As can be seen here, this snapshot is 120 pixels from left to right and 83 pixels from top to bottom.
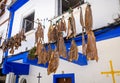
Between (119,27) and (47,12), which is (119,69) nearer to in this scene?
(119,27)

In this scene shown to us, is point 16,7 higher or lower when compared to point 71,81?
higher

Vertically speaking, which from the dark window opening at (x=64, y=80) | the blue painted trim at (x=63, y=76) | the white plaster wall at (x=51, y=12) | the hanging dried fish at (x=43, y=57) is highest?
the white plaster wall at (x=51, y=12)

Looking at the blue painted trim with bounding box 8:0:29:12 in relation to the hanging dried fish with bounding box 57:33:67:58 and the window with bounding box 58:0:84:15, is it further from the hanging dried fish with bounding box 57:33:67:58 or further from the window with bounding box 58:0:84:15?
the hanging dried fish with bounding box 57:33:67:58

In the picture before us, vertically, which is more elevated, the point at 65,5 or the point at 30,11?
the point at 30,11

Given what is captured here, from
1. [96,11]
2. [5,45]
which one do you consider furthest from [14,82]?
[96,11]

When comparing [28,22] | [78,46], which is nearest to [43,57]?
[78,46]

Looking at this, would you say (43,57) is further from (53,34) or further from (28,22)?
(28,22)

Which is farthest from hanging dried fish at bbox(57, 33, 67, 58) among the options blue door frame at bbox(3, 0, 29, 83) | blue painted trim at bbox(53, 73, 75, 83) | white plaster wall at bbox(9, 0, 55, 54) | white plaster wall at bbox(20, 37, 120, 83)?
blue door frame at bbox(3, 0, 29, 83)

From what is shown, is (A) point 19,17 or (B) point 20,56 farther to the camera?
(A) point 19,17

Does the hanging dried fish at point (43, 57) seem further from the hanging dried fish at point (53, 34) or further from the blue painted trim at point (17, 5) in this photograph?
the blue painted trim at point (17, 5)

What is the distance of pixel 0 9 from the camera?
1202 centimetres

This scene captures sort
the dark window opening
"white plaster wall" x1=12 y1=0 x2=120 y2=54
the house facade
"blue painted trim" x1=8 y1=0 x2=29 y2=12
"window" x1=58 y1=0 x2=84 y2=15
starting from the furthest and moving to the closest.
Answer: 1. "blue painted trim" x1=8 y1=0 x2=29 y2=12
2. "window" x1=58 y1=0 x2=84 y2=15
3. the dark window opening
4. "white plaster wall" x1=12 y1=0 x2=120 y2=54
5. the house facade

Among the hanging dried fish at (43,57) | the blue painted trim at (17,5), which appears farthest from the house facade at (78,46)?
the hanging dried fish at (43,57)

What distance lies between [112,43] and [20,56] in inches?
148
